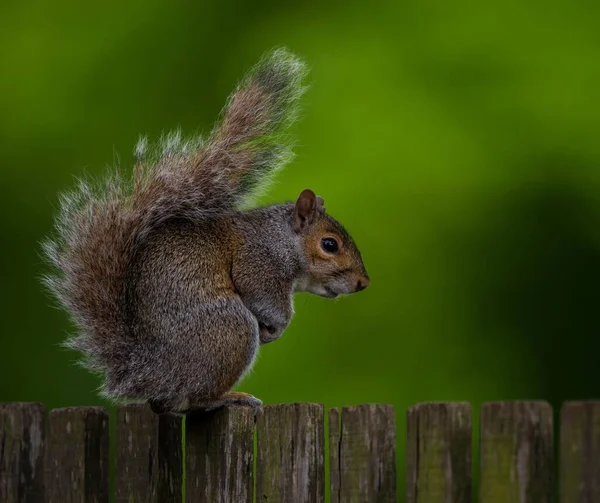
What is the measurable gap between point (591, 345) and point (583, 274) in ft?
0.95

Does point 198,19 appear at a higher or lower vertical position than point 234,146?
higher

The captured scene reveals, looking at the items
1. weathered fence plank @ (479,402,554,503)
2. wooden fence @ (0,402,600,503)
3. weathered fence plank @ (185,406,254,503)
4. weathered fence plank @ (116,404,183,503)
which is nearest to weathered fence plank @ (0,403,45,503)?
wooden fence @ (0,402,600,503)

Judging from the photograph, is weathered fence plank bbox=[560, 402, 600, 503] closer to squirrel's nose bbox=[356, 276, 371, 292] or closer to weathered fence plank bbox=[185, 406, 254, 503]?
weathered fence plank bbox=[185, 406, 254, 503]

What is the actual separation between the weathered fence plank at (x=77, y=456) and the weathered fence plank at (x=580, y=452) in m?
1.05

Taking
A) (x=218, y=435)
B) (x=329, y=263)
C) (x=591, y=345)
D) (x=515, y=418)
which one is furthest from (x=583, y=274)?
(x=515, y=418)

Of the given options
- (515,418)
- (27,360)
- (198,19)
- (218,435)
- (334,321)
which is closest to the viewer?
(515,418)

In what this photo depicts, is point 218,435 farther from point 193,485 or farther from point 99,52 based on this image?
point 99,52

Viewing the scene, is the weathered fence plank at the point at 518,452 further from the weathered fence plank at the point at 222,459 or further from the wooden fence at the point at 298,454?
the weathered fence plank at the point at 222,459

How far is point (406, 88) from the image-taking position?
511 centimetres

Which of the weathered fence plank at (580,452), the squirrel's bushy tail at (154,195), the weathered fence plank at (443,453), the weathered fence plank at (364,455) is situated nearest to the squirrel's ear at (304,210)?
the squirrel's bushy tail at (154,195)

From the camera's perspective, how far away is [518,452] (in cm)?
196

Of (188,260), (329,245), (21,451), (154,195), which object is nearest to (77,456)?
(21,451)

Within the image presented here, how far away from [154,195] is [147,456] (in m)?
0.55

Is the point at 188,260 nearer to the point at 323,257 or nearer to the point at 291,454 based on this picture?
the point at 323,257
